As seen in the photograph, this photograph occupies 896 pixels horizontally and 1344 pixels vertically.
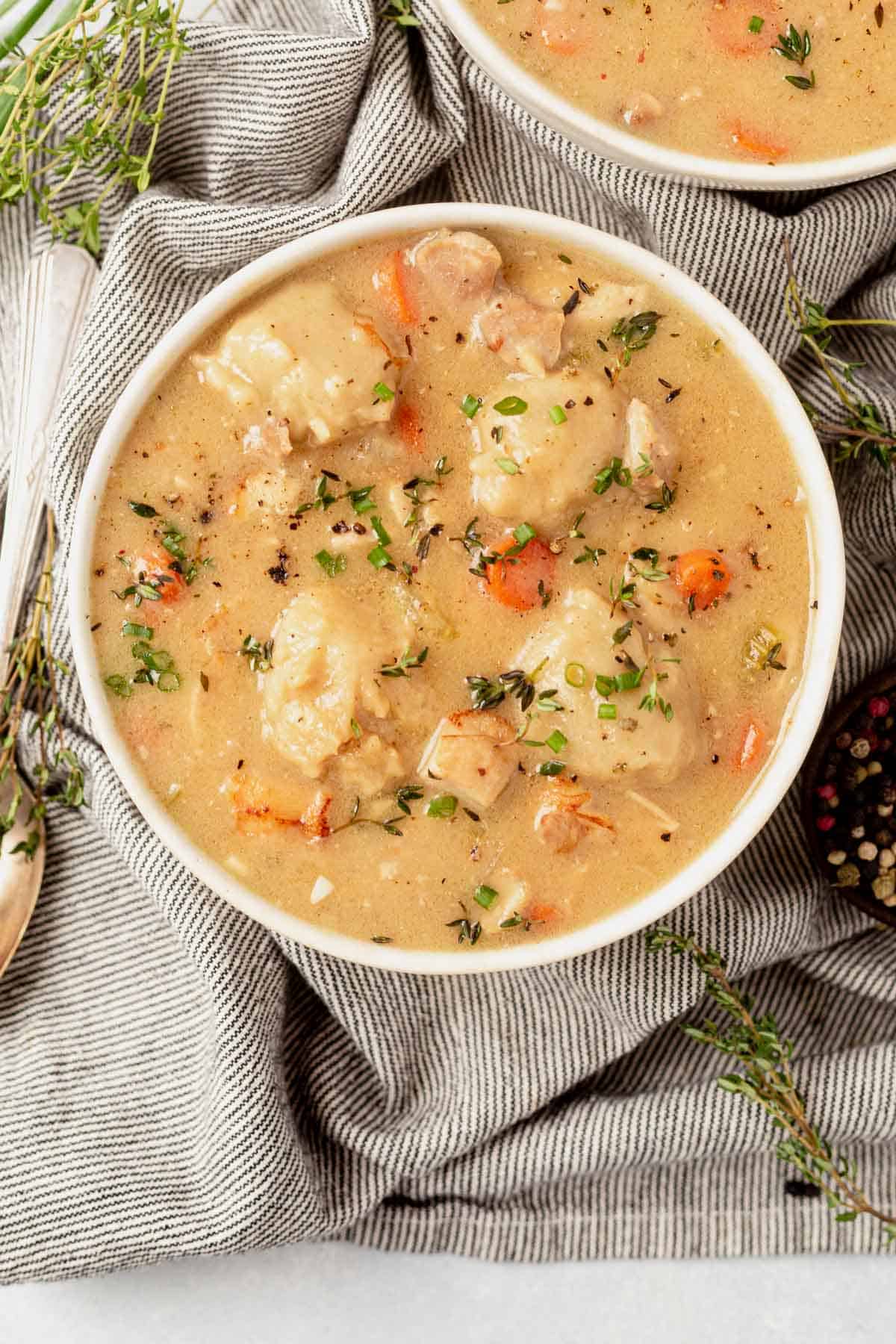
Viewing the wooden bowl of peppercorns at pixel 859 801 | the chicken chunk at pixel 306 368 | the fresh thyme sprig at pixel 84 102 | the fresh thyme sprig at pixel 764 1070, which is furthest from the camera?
the wooden bowl of peppercorns at pixel 859 801

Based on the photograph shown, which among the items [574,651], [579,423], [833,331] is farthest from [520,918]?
[833,331]

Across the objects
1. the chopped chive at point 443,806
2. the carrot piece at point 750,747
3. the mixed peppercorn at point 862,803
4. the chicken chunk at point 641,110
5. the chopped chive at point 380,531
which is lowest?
the mixed peppercorn at point 862,803

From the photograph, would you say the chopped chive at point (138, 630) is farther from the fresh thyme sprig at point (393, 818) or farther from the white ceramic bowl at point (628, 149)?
the white ceramic bowl at point (628, 149)

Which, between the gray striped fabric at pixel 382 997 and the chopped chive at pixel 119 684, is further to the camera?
the gray striped fabric at pixel 382 997

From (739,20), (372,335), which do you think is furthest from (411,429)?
(739,20)

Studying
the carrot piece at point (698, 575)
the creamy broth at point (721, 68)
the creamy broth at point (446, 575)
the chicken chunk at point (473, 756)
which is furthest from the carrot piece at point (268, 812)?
the creamy broth at point (721, 68)

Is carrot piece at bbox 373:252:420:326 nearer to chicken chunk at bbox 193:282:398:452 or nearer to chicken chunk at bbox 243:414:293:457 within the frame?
chicken chunk at bbox 193:282:398:452

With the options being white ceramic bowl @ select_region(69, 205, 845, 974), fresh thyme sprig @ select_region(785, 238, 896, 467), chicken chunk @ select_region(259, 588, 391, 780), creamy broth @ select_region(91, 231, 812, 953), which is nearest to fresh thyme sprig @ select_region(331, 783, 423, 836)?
creamy broth @ select_region(91, 231, 812, 953)

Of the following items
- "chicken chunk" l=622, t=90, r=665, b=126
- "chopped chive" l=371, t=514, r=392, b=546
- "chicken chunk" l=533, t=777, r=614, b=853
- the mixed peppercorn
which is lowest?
the mixed peppercorn
